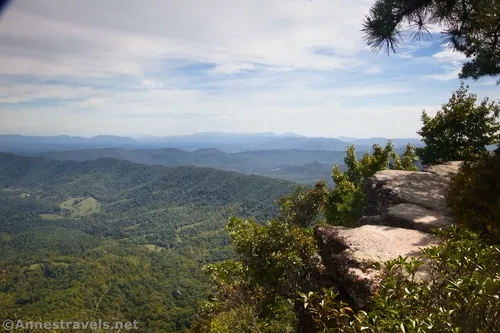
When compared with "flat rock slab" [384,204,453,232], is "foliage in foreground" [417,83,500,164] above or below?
above

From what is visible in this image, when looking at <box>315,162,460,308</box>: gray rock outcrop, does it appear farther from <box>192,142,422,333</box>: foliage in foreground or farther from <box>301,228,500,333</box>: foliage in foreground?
<box>301,228,500,333</box>: foliage in foreground

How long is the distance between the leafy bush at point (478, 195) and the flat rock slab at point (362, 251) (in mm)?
1090

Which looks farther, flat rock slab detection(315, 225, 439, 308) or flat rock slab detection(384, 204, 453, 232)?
flat rock slab detection(384, 204, 453, 232)

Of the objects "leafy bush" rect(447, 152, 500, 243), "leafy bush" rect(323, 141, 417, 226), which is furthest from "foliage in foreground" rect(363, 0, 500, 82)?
"leafy bush" rect(323, 141, 417, 226)

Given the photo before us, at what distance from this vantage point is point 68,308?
88812 millimetres

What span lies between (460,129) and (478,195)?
35.0 ft

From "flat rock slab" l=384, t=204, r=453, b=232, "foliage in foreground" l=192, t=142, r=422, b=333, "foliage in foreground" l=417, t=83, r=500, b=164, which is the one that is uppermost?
"foliage in foreground" l=417, t=83, r=500, b=164

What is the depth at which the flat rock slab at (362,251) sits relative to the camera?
275 inches

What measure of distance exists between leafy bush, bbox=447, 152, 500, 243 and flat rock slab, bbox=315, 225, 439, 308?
1.09 metres

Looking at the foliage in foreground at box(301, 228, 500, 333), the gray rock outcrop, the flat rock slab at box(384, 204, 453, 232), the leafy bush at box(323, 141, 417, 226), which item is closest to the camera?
the foliage in foreground at box(301, 228, 500, 333)

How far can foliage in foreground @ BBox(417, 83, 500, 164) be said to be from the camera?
56.0 feet

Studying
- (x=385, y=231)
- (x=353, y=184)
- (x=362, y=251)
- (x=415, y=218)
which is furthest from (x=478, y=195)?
(x=353, y=184)

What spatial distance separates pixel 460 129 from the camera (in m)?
17.7

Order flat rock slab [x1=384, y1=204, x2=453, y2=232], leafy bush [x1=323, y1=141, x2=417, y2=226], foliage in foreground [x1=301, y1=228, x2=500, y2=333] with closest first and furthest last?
foliage in foreground [x1=301, y1=228, x2=500, y2=333] < flat rock slab [x1=384, y1=204, x2=453, y2=232] < leafy bush [x1=323, y1=141, x2=417, y2=226]
